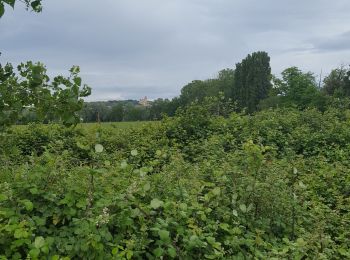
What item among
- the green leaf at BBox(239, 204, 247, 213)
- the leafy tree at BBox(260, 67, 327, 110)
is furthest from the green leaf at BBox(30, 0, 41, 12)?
the leafy tree at BBox(260, 67, 327, 110)

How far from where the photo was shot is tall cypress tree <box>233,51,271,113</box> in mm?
69812

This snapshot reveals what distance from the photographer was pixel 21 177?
3.01 meters

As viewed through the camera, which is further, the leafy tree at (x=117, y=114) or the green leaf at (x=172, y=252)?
the leafy tree at (x=117, y=114)

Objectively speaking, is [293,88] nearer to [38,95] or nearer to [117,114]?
[117,114]

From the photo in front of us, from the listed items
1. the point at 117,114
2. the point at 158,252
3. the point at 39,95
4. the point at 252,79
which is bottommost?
the point at 158,252

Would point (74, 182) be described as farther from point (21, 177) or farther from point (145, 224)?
point (145, 224)

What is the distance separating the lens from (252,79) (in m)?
72.5

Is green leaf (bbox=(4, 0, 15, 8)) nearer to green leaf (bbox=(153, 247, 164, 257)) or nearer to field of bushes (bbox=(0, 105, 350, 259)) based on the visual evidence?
field of bushes (bbox=(0, 105, 350, 259))

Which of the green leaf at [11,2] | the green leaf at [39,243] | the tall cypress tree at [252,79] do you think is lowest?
the green leaf at [39,243]

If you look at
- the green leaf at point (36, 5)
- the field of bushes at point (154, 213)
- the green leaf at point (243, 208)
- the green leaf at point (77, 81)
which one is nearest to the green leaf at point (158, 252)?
the field of bushes at point (154, 213)

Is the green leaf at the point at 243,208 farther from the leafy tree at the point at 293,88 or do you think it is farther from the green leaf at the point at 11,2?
the leafy tree at the point at 293,88

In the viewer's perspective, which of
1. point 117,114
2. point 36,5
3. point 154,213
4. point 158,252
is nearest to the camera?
point 36,5

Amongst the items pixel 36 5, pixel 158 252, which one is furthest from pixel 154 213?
pixel 36 5

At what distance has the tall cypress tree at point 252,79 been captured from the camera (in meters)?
69.8
